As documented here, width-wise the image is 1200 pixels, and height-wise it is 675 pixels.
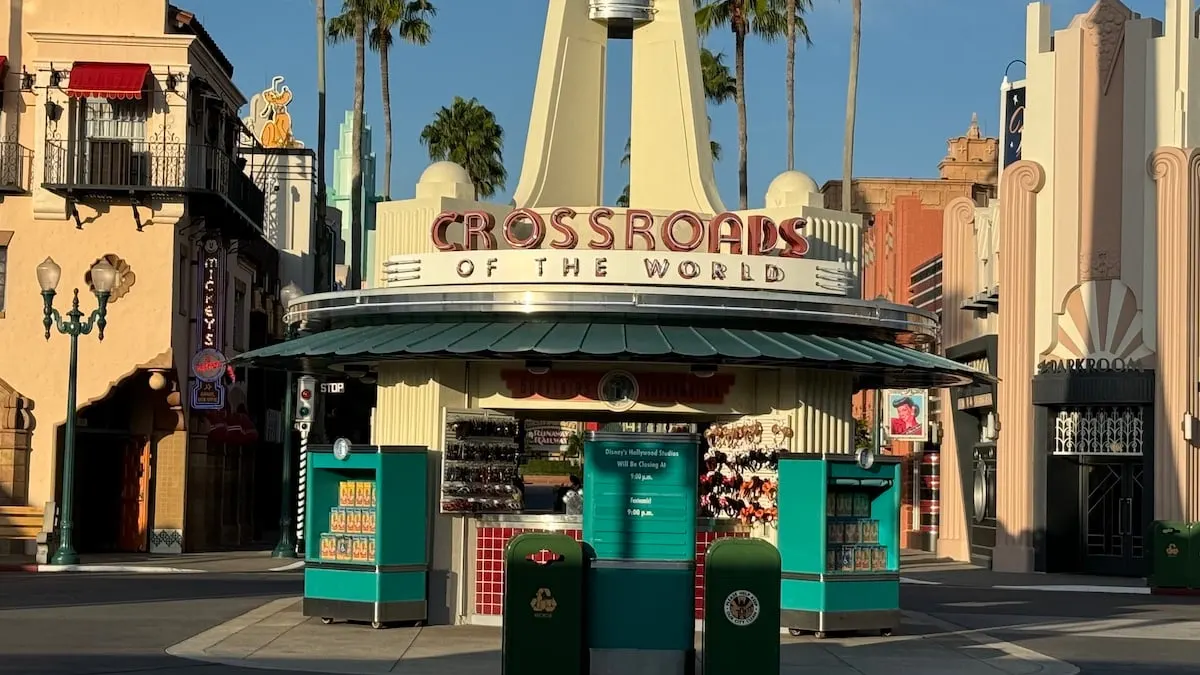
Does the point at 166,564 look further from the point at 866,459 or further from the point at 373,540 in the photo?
the point at 866,459

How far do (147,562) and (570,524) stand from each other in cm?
1722

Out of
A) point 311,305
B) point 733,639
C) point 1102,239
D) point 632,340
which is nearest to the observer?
point 733,639

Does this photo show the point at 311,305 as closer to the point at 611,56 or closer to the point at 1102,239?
the point at 611,56

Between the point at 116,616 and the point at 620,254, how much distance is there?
7.91 m

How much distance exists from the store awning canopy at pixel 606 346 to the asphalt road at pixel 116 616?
3696mm

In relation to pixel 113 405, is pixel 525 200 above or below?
above

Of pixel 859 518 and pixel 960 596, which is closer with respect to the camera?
pixel 859 518

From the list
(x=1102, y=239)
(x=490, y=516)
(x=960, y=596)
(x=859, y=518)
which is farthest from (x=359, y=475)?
(x=1102, y=239)

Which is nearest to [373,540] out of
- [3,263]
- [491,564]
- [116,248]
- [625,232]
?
[491,564]

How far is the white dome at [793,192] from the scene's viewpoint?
2442 cm

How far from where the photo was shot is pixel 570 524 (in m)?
21.8

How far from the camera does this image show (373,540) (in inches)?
857

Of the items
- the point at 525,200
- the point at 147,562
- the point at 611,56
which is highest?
the point at 611,56

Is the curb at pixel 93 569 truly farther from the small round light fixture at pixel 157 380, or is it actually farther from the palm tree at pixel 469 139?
the palm tree at pixel 469 139
